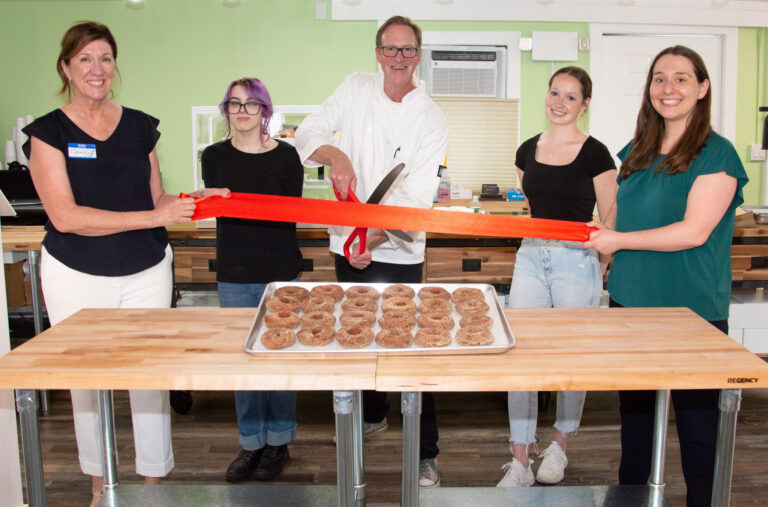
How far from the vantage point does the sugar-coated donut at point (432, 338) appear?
5.06ft

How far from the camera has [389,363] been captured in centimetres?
147

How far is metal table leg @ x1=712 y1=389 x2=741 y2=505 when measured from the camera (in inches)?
58.1

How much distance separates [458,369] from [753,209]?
269 cm

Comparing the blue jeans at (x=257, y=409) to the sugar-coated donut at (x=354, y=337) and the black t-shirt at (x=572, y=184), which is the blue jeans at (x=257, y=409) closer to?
the sugar-coated donut at (x=354, y=337)

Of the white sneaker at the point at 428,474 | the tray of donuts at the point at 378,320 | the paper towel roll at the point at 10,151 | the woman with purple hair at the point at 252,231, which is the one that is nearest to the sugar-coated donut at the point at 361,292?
the tray of donuts at the point at 378,320

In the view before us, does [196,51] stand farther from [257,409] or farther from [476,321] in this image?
[476,321]

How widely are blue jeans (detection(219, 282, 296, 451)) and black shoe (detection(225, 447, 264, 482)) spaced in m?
0.03

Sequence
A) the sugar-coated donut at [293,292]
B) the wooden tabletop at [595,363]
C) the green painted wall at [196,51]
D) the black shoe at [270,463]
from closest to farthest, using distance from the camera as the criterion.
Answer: the wooden tabletop at [595,363]
the sugar-coated donut at [293,292]
the black shoe at [270,463]
the green painted wall at [196,51]

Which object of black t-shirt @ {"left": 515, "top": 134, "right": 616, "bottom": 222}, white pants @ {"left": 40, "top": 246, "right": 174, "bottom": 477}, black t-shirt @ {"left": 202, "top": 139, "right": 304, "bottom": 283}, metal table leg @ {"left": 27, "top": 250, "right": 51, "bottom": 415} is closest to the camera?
white pants @ {"left": 40, "top": 246, "right": 174, "bottom": 477}

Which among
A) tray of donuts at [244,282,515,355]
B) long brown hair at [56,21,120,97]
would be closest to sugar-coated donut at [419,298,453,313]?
tray of donuts at [244,282,515,355]

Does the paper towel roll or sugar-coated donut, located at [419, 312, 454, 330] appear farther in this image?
the paper towel roll

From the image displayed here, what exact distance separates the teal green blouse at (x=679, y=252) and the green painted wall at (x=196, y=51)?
325 centimetres

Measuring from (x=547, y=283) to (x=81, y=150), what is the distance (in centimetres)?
160

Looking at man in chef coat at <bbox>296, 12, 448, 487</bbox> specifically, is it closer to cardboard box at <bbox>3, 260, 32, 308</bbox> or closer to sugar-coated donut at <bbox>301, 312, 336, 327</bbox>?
sugar-coated donut at <bbox>301, 312, 336, 327</bbox>
